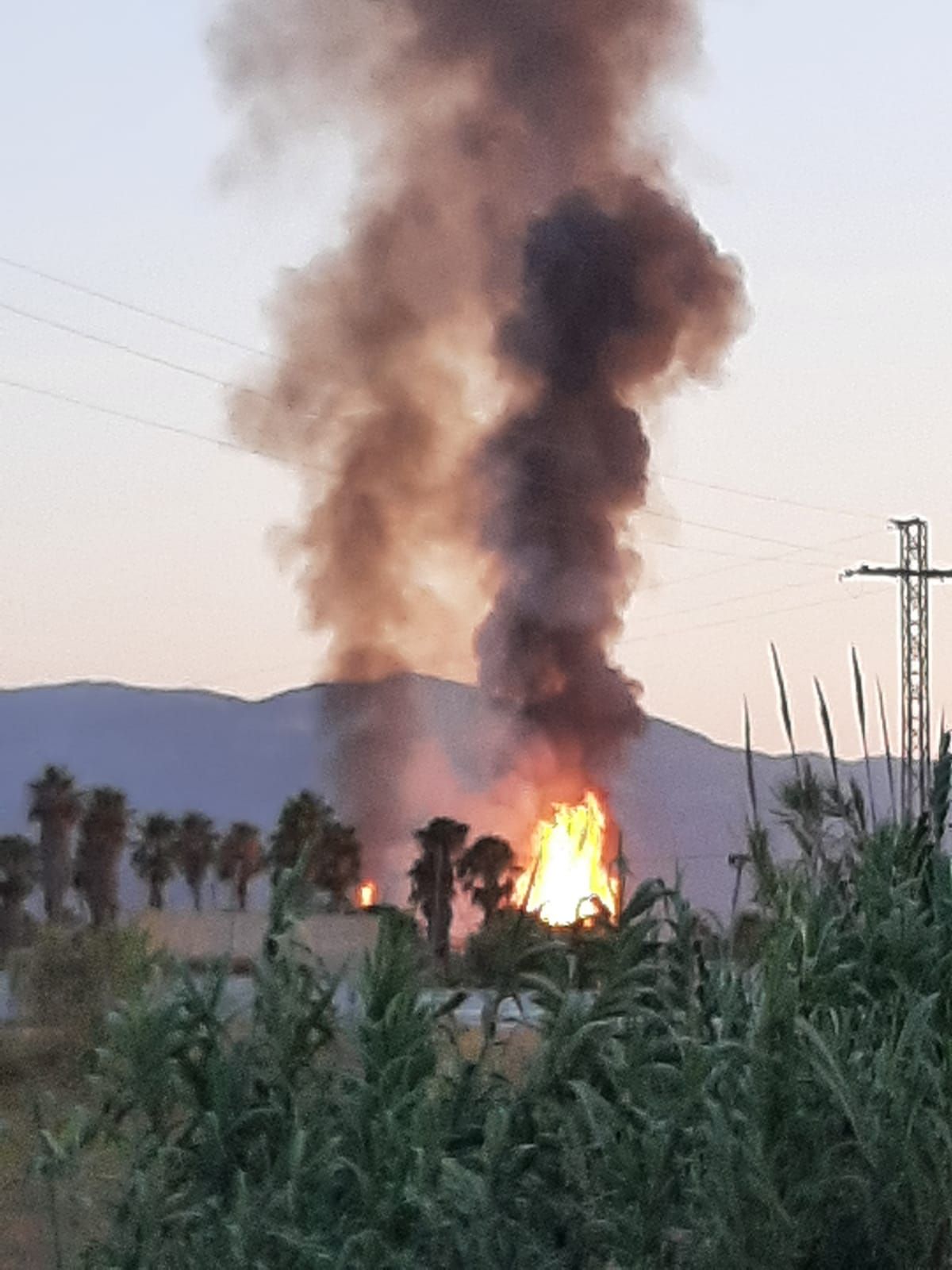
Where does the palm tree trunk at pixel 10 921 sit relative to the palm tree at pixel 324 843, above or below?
below

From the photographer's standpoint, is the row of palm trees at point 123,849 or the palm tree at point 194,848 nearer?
the row of palm trees at point 123,849

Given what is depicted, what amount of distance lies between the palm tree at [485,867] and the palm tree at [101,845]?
51.0 ft

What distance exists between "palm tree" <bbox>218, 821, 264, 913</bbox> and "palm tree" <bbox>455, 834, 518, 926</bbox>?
20785 mm

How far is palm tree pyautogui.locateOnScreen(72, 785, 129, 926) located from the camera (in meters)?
86.3

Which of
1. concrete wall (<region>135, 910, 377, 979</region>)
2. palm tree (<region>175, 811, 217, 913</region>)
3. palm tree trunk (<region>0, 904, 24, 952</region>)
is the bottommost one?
concrete wall (<region>135, 910, 377, 979</region>)

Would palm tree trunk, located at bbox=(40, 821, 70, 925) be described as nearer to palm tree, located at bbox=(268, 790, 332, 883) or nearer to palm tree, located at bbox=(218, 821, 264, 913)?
palm tree, located at bbox=(218, 821, 264, 913)

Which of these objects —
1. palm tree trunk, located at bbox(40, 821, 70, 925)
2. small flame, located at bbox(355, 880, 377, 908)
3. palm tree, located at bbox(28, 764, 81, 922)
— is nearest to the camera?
small flame, located at bbox(355, 880, 377, 908)

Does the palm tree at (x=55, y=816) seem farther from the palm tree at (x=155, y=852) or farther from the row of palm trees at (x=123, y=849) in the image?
the palm tree at (x=155, y=852)

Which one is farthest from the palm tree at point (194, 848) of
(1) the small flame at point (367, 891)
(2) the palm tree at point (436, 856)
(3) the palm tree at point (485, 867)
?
(3) the palm tree at point (485, 867)

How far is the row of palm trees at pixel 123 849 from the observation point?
79.4 metres

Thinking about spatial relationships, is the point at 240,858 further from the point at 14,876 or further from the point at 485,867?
the point at 485,867

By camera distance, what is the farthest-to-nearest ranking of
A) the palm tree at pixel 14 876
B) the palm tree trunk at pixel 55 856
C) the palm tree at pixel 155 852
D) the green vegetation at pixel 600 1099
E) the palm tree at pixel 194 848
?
the palm tree at pixel 194 848, the palm tree at pixel 155 852, the palm tree at pixel 14 876, the palm tree trunk at pixel 55 856, the green vegetation at pixel 600 1099

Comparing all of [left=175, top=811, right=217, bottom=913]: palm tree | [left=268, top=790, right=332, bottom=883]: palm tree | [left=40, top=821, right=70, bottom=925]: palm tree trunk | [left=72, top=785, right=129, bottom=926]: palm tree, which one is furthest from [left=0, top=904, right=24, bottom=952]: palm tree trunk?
→ [left=268, top=790, right=332, bottom=883]: palm tree

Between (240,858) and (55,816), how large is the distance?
376 inches
